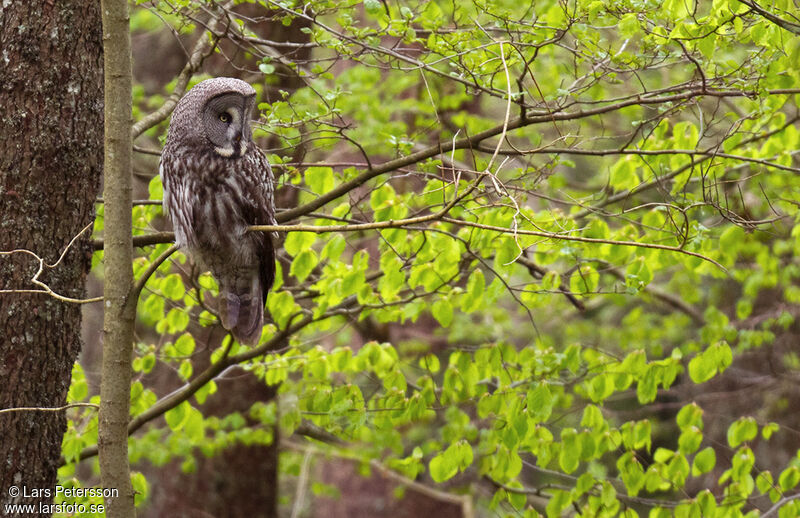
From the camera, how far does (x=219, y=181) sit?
313 centimetres

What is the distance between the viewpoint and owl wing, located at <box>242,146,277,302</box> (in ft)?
10.4

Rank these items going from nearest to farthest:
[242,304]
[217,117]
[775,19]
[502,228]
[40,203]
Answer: [502,228], [775,19], [40,203], [217,117], [242,304]

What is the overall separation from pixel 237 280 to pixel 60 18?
3.64 ft

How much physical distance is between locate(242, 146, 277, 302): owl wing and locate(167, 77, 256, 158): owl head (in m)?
0.09

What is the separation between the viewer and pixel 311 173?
3.58 meters

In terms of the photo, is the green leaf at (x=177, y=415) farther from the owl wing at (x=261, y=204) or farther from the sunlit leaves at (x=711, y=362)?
the sunlit leaves at (x=711, y=362)

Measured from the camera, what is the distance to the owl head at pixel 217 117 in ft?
10.1

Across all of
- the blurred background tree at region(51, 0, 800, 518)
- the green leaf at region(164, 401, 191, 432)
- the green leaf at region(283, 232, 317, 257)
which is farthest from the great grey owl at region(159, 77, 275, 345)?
the green leaf at region(164, 401, 191, 432)

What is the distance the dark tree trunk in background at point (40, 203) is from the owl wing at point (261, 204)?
1.83ft

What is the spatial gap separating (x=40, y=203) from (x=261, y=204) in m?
0.75

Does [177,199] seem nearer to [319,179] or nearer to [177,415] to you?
[319,179]

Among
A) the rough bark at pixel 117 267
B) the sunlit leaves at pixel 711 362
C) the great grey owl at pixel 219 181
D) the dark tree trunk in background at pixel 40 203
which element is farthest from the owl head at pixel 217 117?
the sunlit leaves at pixel 711 362

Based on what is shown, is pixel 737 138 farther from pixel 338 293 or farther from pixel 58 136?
pixel 58 136

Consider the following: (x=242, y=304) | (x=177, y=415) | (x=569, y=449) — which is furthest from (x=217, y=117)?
(x=569, y=449)
